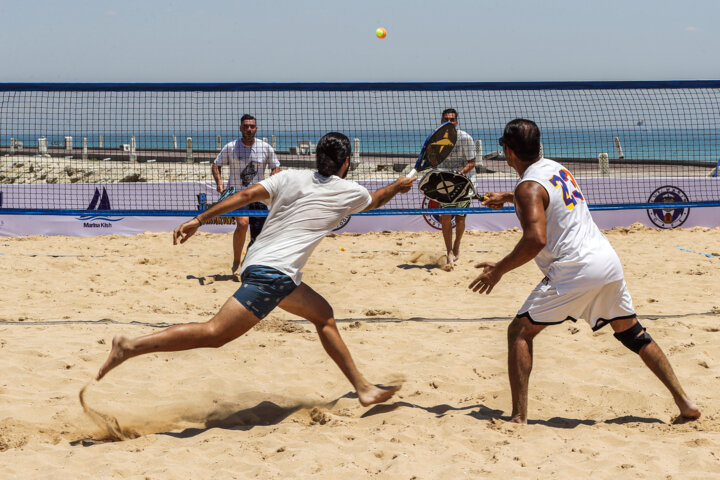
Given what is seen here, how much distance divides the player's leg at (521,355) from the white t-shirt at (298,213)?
117cm

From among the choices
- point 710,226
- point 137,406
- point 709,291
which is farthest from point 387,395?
point 710,226

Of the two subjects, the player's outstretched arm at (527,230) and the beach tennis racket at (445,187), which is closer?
the player's outstretched arm at (527,230)

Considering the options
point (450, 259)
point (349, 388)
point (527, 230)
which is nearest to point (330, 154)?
point (527, 230)

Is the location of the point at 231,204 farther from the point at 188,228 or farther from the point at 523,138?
the point at 523,138

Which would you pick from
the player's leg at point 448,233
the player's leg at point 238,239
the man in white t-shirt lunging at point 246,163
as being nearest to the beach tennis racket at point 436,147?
the player's leg at point 448,233

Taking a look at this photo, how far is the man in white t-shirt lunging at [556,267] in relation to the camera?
363 cm

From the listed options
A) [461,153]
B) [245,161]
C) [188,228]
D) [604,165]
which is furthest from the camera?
[604,165]

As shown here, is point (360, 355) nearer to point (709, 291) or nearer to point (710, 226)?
point (709, 291)

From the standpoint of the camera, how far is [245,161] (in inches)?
321

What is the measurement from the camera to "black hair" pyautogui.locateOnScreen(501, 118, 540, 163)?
3791 millimetres

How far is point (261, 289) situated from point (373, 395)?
3.31 feet

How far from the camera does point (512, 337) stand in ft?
12.8

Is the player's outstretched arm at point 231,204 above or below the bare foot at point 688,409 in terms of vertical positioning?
above

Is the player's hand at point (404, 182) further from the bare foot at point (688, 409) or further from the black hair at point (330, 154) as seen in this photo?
the bare foot at point (688, 409)
